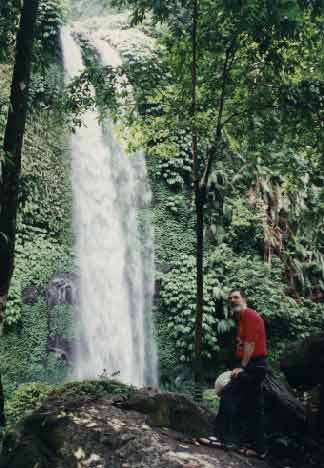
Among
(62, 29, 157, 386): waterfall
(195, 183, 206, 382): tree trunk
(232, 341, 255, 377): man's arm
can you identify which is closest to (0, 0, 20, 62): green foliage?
(195, 183, 206, 382): tree trunk

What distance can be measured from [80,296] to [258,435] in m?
6.31

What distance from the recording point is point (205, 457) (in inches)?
164

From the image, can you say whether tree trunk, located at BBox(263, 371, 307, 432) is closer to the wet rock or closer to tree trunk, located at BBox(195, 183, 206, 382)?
tree trunk, located at BBox(195, 183, 206, 382)

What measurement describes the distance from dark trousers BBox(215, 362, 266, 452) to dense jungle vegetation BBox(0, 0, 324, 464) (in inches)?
51.8

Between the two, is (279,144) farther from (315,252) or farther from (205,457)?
(315,252)

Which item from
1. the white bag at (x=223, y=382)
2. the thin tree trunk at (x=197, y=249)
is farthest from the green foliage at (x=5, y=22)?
the white bag at (x=223, y=382)

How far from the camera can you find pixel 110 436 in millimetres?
4086

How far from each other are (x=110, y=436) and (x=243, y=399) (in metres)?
1.64

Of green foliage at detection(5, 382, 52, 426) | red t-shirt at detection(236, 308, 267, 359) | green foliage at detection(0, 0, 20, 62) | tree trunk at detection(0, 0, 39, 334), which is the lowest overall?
green foliage at detection(5, 382, 52, 426)

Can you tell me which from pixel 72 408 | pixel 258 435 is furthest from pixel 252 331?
pixel 72 408

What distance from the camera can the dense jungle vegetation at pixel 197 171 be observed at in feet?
20.4

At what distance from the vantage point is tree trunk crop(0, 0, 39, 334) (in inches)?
194

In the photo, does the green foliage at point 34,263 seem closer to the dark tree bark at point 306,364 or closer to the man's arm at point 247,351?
the dark tree bark at point 306,364

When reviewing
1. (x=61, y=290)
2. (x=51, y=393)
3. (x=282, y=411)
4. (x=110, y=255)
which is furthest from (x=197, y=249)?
(x=110, y=255)
